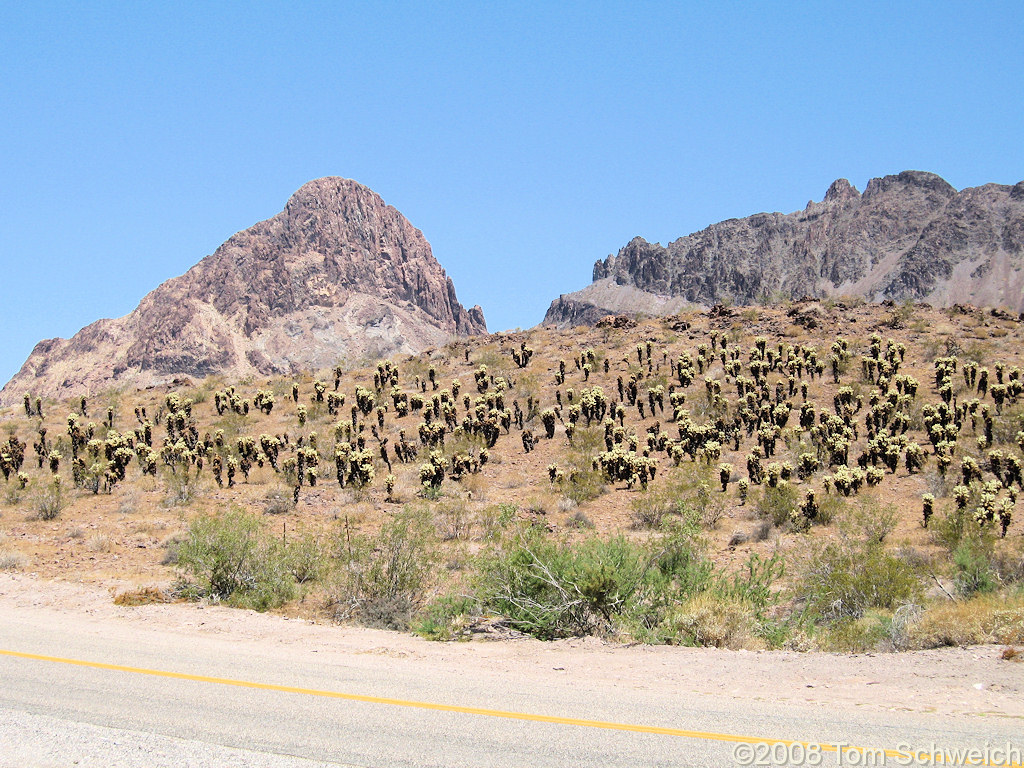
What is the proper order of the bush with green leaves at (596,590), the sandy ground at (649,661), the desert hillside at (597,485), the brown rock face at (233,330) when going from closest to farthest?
the sandy ground at (649,661)
the bush with green leaves at (596,590)
the desert hillside at (597,485)
the brown rock face at (233,330)

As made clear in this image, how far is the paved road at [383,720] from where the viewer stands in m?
6.38

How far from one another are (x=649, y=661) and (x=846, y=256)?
175 m

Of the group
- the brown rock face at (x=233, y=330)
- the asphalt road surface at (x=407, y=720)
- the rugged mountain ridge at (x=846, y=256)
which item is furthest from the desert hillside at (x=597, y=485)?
the brown rock face at (x=233, y=330)

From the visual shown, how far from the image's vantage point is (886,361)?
30.3 m

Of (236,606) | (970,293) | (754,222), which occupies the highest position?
(754,222)

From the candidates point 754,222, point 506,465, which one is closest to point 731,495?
point 506,465

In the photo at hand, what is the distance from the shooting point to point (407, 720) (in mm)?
7223

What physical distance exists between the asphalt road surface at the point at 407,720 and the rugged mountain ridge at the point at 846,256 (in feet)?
467

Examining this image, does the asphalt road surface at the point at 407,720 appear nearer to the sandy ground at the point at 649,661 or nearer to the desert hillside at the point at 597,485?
the sandy ground at the point at 649,661

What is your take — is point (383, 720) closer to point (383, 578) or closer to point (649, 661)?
point (649, 661)

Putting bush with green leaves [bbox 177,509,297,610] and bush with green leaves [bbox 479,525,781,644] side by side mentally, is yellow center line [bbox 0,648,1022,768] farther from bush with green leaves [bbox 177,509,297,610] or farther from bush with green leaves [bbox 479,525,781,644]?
bush with green leaves [bbox 177,509,297,610]

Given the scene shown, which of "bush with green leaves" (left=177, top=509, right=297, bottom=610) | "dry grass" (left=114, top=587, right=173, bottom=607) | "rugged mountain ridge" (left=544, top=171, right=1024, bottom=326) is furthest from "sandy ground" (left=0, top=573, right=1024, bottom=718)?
"rugged mountain ridge" (left=544, top=171, right=1024, bottom=326)

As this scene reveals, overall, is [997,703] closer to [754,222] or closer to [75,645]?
[75,645]

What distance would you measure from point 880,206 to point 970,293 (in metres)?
41.5
